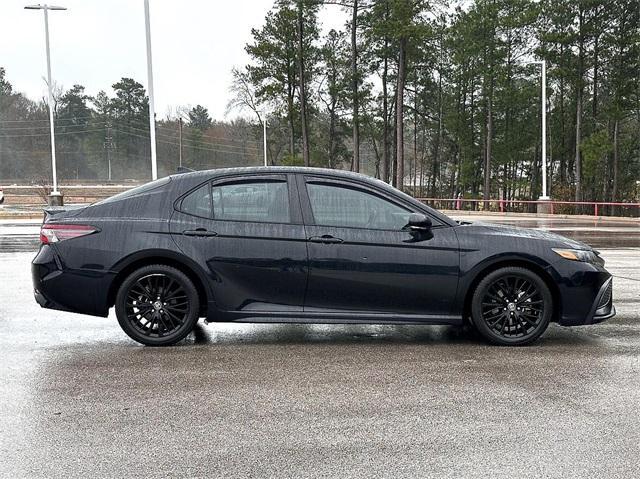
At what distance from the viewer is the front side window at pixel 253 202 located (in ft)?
19.9

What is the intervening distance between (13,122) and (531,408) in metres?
103

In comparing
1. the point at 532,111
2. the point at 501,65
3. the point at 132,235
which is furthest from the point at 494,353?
the point at 532,111

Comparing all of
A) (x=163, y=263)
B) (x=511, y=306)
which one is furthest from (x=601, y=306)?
(x=163, y=263)

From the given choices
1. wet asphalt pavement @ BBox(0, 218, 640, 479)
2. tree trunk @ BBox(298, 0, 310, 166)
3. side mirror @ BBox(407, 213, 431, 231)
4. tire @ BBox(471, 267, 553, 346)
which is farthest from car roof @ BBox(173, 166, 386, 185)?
tree trunk @ BBox(298, 0, 310, 166)

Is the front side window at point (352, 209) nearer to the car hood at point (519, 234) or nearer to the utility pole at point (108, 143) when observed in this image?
the car hood at point (519, 234)

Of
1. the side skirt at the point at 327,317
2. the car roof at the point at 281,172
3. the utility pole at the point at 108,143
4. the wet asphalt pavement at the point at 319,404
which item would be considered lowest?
the wet asphalt pavement at the point at 319,404

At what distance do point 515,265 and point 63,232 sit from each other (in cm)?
422

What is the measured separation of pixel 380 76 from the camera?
2276 inches

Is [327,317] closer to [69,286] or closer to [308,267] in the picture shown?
[308,267]

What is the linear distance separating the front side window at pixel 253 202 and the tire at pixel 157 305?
28.6 inches

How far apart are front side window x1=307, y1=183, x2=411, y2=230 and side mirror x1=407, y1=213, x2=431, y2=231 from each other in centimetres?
11

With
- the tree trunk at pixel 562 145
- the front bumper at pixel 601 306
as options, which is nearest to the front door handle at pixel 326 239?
the front bumper at pixel 601 306

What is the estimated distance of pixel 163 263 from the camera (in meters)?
6.02

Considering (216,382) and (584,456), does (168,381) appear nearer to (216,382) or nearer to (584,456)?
(216,382)
